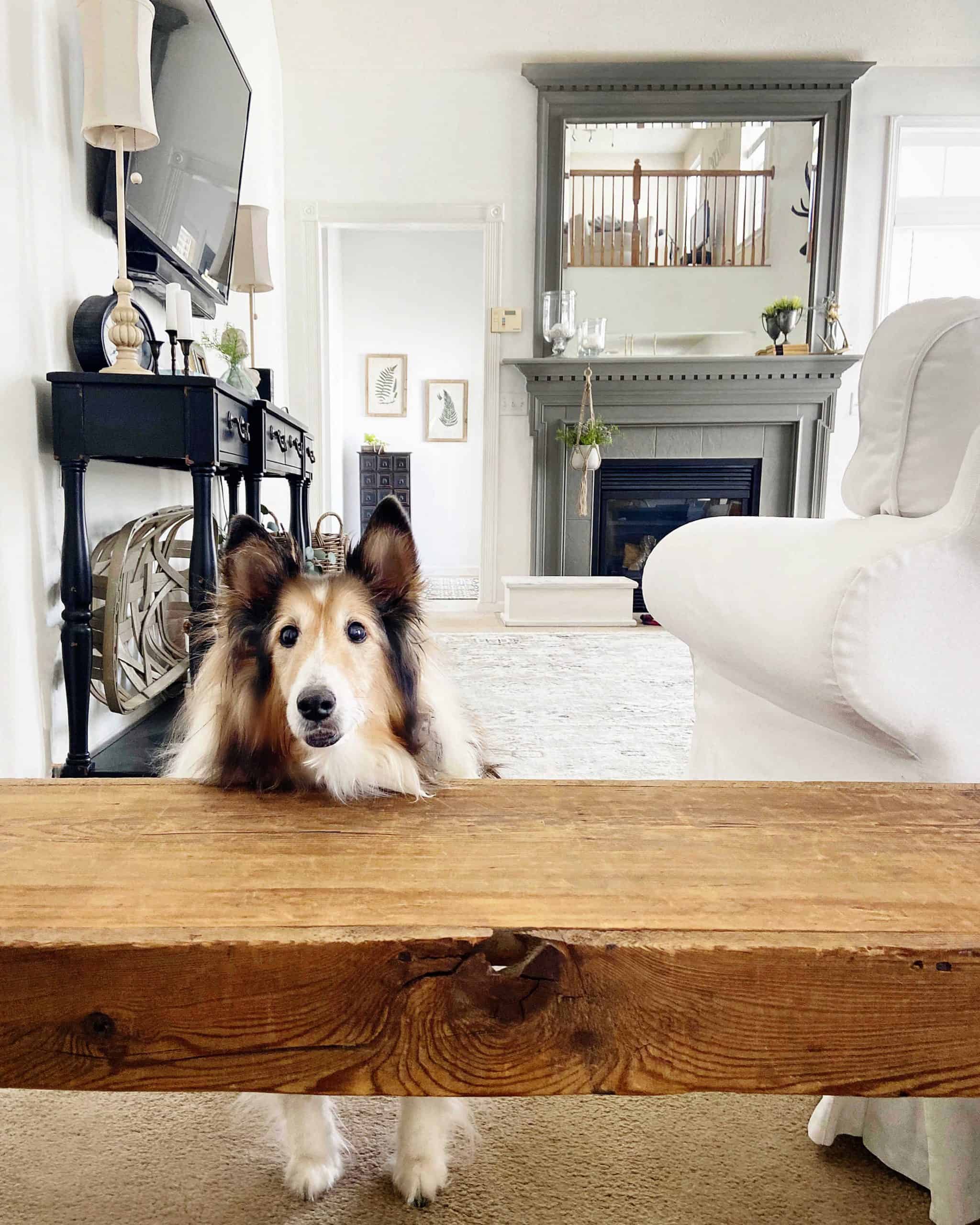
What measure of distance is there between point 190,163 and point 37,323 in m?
1.13

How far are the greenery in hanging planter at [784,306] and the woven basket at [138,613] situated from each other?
3.91 meters

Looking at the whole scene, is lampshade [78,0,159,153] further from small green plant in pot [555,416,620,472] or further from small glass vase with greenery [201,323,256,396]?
small green plant in pot [555,416,620,472]

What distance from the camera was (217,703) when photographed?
84 cm

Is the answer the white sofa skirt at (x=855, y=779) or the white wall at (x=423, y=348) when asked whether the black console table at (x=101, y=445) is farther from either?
the white wall at (x=423, y=348)

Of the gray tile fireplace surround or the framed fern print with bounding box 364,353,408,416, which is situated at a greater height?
the framed fern print with bounding box 364,353,408,416

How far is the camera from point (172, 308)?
2.20 metres

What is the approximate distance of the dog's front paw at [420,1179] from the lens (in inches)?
32.7

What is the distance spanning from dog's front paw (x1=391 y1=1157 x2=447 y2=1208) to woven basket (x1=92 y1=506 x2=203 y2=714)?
1464mm

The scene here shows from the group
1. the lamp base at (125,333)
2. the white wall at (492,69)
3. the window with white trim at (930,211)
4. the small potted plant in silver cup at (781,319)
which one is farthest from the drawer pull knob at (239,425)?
the window with white trim at (930,211)

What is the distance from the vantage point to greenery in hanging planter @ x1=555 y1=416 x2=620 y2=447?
5.03m

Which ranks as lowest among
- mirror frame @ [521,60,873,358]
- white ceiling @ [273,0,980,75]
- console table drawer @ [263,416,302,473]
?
console table drawer @ [263,416,302,473]

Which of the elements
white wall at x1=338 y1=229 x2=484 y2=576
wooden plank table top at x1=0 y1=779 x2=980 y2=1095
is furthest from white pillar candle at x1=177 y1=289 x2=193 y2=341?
white wall at x1=338 y1=229 x2=484 y2=576

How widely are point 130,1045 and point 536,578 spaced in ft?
14.6

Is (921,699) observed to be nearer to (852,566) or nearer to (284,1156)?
(852,566)
